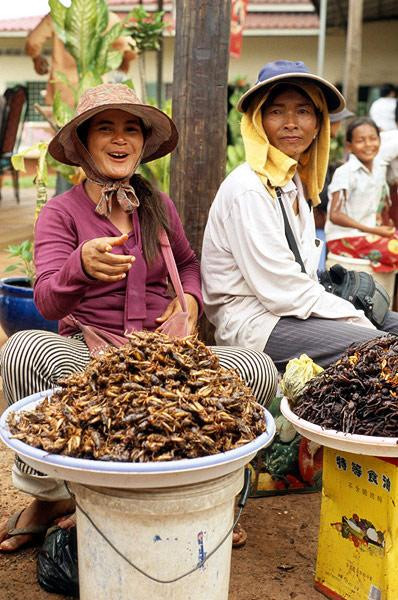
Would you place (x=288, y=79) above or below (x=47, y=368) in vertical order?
above

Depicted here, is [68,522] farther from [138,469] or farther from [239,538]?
[138,469]

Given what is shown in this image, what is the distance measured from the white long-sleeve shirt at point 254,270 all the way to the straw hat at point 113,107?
1.11ft

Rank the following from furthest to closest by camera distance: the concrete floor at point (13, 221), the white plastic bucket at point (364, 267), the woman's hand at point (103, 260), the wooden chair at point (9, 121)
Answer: the wooden chair at point (9, 121), the concrete floor at point (13, 221), the white plastic bucket at point (364, 267), the woman's hand at point (103, 260)

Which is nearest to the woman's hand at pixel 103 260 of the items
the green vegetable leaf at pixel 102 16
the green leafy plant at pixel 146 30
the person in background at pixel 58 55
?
the green vegetable leaf at pixel 102 16

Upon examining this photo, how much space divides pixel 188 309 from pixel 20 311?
5.86 feet

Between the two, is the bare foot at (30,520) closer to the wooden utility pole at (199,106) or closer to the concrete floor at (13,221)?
the wooden utility pole at (199,106)

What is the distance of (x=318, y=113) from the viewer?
3338 millimetres

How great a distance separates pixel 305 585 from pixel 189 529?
88 cm

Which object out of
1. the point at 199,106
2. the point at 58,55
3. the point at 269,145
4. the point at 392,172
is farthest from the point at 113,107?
the point at 392,172

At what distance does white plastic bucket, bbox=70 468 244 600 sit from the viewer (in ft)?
6.22

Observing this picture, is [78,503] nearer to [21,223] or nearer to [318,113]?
[318,113]

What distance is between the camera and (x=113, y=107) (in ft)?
8.89

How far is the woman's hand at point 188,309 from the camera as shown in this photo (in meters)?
2.89

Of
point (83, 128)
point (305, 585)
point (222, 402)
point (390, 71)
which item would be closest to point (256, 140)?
point (83, 128)
